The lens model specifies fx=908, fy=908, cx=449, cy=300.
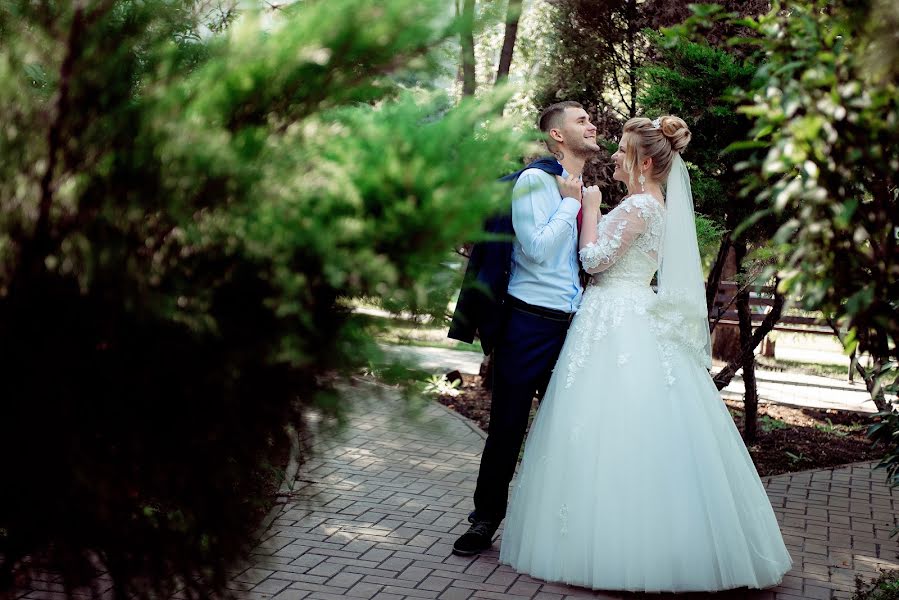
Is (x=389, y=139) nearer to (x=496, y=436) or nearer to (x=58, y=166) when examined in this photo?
(x=58, y=166)

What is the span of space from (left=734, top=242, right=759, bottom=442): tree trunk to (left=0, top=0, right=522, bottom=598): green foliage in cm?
575

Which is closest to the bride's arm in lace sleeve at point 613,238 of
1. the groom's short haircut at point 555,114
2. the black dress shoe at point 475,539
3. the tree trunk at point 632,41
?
the groom's short haircut at point 555,114

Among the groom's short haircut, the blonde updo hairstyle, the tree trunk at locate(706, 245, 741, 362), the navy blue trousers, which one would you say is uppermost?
the groom's short haircut

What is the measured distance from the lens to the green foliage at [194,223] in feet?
7.27

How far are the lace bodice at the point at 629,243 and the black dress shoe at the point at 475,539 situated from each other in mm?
1551

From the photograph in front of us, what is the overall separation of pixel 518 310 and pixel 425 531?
58.6 inches

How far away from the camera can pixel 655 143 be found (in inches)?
200

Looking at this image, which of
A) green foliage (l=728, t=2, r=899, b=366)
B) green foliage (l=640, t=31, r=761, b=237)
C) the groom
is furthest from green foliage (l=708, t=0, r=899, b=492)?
green foliage (l=640, t=31, r=761, b=237)

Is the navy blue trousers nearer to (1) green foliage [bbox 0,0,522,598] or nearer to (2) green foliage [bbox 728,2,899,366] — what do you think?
(2) green foliage [bbox 728,2,899,366]

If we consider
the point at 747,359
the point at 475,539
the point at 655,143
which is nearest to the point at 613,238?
the point at 655,143

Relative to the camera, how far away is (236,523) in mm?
2707

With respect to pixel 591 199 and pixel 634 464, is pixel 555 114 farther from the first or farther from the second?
pixel 634 464

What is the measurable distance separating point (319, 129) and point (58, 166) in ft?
2.13

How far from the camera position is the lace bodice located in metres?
5.00
